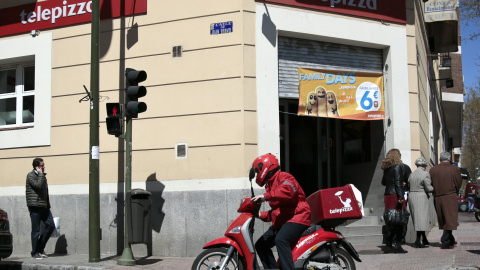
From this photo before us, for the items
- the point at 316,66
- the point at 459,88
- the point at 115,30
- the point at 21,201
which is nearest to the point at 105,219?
the point at 21,201

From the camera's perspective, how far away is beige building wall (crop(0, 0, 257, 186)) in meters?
10.1

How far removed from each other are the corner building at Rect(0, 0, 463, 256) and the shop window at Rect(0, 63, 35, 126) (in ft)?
0.11

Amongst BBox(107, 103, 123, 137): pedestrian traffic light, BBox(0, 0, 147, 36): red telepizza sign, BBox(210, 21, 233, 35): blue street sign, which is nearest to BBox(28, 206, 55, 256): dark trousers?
BBox(107, 103, 123, 137): pedestrian traffic light

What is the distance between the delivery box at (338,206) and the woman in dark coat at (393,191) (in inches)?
127

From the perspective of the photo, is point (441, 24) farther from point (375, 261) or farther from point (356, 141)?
point (375, 261)

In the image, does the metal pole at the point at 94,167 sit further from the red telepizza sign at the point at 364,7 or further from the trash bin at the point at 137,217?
the red telepizza sign at the point at 364,7

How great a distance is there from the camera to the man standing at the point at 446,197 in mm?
9875

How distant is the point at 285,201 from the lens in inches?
244

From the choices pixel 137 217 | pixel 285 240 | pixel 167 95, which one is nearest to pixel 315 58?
pixel 167 95

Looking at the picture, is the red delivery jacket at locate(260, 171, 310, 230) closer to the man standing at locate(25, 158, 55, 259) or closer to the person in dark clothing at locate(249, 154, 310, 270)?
the person in dark clothing at locate(249, 154, 310, 270)

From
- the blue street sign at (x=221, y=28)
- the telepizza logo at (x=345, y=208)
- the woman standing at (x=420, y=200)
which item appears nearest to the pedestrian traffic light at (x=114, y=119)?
the blue street sign at (x=221, y=28)

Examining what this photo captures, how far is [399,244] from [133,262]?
4580 millimetres

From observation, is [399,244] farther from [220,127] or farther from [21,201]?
[21,201]

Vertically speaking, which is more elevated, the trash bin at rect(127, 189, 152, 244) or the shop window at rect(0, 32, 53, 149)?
the shop window at rect(0, 32, 53, 149)
